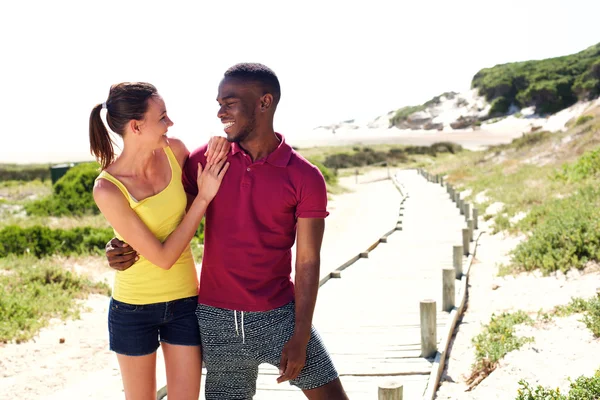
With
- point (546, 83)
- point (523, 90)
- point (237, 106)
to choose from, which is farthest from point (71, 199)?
point (523, 90)

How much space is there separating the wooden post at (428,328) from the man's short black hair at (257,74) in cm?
396

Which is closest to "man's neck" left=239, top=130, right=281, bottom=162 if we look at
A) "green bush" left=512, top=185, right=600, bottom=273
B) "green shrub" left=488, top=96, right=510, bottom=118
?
"green bush" left=512, top=185, right=600, bottom=273

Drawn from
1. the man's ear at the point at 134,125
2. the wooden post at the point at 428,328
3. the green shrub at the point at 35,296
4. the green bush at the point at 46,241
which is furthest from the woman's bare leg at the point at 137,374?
the green bush at the point at 46,241

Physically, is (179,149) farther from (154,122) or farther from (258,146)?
(258,146)

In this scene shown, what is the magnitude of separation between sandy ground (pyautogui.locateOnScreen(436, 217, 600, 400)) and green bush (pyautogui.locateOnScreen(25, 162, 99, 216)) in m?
13.5

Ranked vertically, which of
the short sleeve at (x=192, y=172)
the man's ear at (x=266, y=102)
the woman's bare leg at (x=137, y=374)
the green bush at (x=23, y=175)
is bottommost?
the green bush at (x=23, y=175)

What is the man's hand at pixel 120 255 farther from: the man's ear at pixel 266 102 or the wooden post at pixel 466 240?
the wooden post at pixel 466 240

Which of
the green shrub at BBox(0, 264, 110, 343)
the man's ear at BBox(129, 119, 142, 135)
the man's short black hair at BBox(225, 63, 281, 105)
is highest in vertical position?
the man's short black hair at BBox(225, 63, 281, 105)

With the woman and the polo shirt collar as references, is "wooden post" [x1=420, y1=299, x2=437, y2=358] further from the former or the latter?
the polo shirt collar

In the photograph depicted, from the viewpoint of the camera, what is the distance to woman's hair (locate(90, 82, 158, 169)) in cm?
270

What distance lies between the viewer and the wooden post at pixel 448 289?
7.77m

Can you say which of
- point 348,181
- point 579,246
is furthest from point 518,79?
point 579,246

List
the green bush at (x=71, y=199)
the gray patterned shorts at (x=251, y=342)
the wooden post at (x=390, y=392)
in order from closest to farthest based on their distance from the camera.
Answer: the gray patterned shorts at (x=251, y=342) < the wooden post at (x=390, y=392) < the green bush at (x=71, y=199)

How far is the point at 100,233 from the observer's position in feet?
48.4
